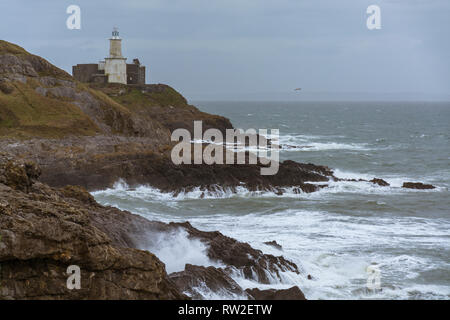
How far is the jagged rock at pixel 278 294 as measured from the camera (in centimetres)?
1232

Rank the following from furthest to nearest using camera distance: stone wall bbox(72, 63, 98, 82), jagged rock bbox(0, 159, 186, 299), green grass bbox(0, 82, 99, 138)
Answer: stone wall bbox(72, 63, 98, 82) < green grass bbox(0, 82, 99, 138) < jagged rock bbox(0, 159, 186, 299)

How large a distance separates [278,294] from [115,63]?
56.6 metres

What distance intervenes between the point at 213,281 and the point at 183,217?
11.6 metres

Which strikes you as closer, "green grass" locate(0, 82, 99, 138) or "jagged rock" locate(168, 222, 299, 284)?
"jagged rock" locate(168, 222, 299, 284)

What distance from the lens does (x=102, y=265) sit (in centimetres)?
1008

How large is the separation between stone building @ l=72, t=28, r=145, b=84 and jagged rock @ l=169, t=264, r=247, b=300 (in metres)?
54.1

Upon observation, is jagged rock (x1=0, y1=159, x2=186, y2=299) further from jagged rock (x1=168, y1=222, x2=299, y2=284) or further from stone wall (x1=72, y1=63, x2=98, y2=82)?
stone wall (x1=72, y1=63, x2=98, y2=82)

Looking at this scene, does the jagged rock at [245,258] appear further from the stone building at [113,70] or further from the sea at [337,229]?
the stone building at [113,70]

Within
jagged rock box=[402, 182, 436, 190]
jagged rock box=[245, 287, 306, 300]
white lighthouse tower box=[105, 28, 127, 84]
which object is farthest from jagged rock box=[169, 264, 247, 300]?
white lighthouse tower box=[105, 28, 127, 84]

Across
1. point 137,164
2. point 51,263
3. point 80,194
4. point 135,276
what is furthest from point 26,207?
point 137,164

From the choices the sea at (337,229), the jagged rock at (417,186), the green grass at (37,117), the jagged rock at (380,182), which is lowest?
the sea at (337,229)

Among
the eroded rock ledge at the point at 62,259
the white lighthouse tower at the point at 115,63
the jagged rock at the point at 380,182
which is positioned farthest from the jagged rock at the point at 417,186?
the white lighthouse tower at the point at 115,63

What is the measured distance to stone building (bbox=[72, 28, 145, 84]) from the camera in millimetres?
64438
